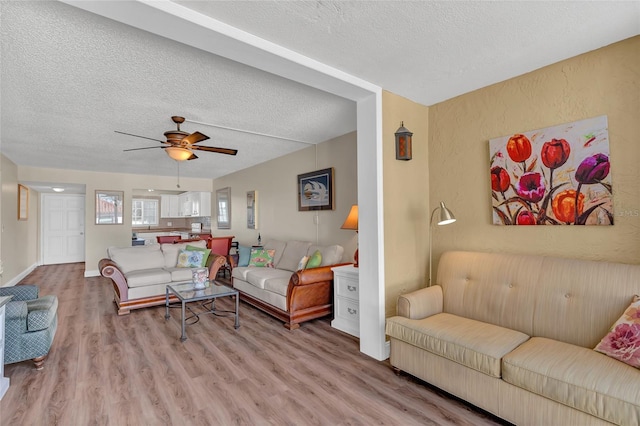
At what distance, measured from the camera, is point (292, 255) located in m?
4.76

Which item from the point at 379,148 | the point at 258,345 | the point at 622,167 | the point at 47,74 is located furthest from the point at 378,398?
the point at 47,74

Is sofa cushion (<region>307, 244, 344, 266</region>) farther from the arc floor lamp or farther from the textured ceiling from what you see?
the textured ceiling

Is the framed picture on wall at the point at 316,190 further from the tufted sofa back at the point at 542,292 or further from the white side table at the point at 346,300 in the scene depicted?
the tufted sofa back at the point at 542,292

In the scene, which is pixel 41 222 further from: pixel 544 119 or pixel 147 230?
pixel 544 119

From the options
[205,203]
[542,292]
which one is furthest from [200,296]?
[205,203]

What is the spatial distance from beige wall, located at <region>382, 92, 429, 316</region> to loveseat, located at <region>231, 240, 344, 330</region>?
3.48 ft

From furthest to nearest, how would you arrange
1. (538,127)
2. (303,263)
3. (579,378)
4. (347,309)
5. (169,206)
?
(169,206), (303,263), (347,309), (538,127), (579,378)

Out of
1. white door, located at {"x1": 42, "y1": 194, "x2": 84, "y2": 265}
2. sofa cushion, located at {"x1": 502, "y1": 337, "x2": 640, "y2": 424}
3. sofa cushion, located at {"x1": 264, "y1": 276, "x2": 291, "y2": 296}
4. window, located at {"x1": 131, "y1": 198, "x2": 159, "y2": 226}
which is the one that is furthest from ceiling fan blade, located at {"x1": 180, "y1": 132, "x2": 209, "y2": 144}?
window, located at {"x1": 131, "y1": 198, "x2": 159, "y2": 226}

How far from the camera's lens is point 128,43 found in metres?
2.11

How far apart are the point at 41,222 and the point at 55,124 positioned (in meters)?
6.63

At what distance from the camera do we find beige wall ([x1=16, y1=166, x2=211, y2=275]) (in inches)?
262

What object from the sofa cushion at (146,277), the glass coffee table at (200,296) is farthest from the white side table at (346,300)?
the sofa cushion at (146,277)

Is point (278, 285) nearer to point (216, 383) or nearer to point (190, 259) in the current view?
Answer: point (216, 383)

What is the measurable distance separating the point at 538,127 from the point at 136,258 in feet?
18.0
